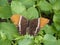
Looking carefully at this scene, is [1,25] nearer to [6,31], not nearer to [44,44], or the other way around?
[6,31]

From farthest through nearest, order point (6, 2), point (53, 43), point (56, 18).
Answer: point (6, 2)
point (56, 18)
point (53, 43)

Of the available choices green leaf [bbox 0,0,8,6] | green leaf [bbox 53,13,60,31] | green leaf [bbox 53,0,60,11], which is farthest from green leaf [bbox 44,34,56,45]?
green leaf [bbox 0,0,8,6]

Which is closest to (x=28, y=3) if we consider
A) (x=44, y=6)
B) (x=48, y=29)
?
(x=44, y=6)

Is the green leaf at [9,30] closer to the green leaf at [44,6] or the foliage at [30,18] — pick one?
the foliage at [30,18]

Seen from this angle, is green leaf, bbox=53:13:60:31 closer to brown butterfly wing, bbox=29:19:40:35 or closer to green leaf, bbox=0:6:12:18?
brown butterfly wing, bbox=29:19:40:35

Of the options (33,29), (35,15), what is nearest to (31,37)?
(33,29)

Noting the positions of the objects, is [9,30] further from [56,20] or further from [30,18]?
[56,20]
